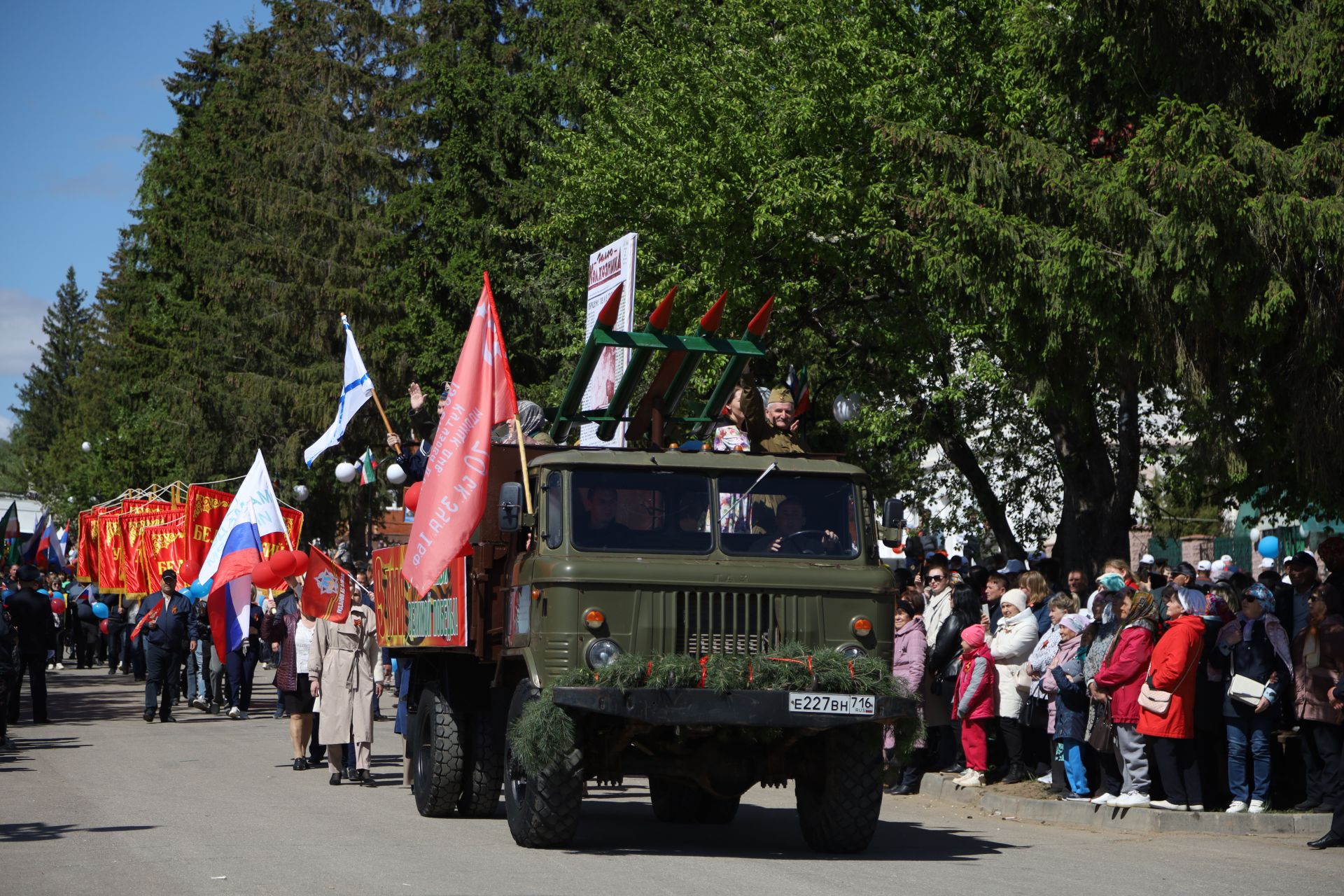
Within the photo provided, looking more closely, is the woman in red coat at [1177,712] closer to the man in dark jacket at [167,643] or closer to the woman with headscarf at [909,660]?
the woman with headscarf at [909,660]

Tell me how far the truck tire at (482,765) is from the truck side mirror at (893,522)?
3393 mm

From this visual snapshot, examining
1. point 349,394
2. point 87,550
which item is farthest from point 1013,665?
point 87,550

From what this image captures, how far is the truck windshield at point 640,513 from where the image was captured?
10.9 m

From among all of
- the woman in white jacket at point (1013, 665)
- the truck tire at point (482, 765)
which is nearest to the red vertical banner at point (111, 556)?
the truck tire at point (482, 765)

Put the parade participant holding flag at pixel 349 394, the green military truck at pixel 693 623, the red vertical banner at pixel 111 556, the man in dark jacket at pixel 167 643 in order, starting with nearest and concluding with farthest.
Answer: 1. the green military truck at pixel 693 623
2. the parade participant holding flag at pixel 349 394
3. the man in dark jacket at pixel 167 643
4. the red vertical banner at pixel 111 556

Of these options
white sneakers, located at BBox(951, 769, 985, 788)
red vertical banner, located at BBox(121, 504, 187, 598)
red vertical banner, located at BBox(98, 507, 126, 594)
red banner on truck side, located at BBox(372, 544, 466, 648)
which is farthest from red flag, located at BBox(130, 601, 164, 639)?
white sneakers, located at BBox(951, 769, 985, 788)

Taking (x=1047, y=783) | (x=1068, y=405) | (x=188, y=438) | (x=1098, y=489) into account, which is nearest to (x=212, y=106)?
(x=188, y=438)

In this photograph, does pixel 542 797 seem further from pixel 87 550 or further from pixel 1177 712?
pixel 87 550

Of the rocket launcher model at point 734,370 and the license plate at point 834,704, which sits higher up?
the rocket launcher model at point 734,370

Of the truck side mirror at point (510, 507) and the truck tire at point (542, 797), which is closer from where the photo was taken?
the truck tire at point (542, 797)

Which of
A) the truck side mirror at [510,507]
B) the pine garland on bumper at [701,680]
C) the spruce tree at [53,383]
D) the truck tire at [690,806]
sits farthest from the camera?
the spruce tree at [53,383]

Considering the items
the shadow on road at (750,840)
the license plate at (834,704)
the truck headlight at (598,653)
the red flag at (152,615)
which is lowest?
the shadow on road at (750,840)

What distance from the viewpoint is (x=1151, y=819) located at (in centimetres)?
1264

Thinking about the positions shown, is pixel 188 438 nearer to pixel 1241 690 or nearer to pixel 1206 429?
pixel 1206 429
